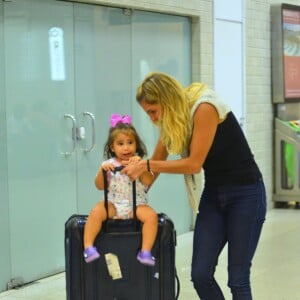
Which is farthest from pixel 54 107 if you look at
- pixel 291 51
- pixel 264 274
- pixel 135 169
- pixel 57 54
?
pixel 291 51

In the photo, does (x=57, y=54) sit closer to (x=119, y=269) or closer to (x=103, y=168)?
(x=103, y=168)

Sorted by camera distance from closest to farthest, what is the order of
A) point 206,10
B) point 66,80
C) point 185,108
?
1. point 185,108
2. point 66,80
3. point 206,10

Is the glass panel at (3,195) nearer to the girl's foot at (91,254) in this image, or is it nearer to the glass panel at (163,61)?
the glass panel at (163,61)

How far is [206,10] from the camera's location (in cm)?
704

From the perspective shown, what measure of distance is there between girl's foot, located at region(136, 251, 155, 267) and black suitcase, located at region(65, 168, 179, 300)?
0.03 m

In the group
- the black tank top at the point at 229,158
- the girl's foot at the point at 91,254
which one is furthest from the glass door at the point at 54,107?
the black tank top at the point at 229,158

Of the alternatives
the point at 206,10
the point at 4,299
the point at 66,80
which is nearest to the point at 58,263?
the point at 4,299

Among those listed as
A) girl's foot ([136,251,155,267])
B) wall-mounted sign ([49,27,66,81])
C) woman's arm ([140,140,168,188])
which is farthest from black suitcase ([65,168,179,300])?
wall-mounted sign ([49,27,66,81])

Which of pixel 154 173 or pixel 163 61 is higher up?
pixel 163 61

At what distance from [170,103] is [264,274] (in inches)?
102

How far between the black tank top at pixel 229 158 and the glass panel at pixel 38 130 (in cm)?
211

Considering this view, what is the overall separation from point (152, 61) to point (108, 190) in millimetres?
3323

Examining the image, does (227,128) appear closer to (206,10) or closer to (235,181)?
(235,181)

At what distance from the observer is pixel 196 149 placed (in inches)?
123
